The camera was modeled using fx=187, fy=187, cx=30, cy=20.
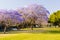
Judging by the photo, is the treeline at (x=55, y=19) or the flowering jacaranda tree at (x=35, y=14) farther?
the treeline at (x=55, y=19)

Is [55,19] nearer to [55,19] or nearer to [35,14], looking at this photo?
[55,19]

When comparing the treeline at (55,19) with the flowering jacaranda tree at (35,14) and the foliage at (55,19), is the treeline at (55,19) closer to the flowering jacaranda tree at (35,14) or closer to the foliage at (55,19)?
the foliage at (55,19)

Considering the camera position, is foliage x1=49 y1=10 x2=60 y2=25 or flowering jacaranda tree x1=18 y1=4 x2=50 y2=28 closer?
flowering jacaranda tree x1=18 y1=4 x2=50 y2=28

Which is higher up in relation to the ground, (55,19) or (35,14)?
(35,14)

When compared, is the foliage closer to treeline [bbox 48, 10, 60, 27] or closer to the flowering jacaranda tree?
treeline [bbox 48, 10, 60, 27]

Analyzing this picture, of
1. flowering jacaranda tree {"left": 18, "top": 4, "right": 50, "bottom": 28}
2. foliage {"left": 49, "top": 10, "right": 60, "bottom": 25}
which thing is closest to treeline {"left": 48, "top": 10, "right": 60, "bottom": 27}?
foliage {"left": 49, "top": 10, "right": 60, "bottom": 25}

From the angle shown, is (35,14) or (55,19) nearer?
(35,14)

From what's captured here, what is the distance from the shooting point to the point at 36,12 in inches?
2168

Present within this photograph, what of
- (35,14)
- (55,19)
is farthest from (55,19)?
(35,14)

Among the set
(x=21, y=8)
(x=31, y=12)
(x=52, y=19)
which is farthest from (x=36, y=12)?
(x=52, y=19)

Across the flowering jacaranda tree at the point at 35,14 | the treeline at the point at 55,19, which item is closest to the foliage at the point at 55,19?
the treeline at the point at 55,19

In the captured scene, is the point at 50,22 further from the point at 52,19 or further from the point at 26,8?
the point at 26,8

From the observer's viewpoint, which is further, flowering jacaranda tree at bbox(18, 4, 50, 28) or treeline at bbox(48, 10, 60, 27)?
treeline at bbox(48, 10, 60, 27)

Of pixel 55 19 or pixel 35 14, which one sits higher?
pixel 35 14
